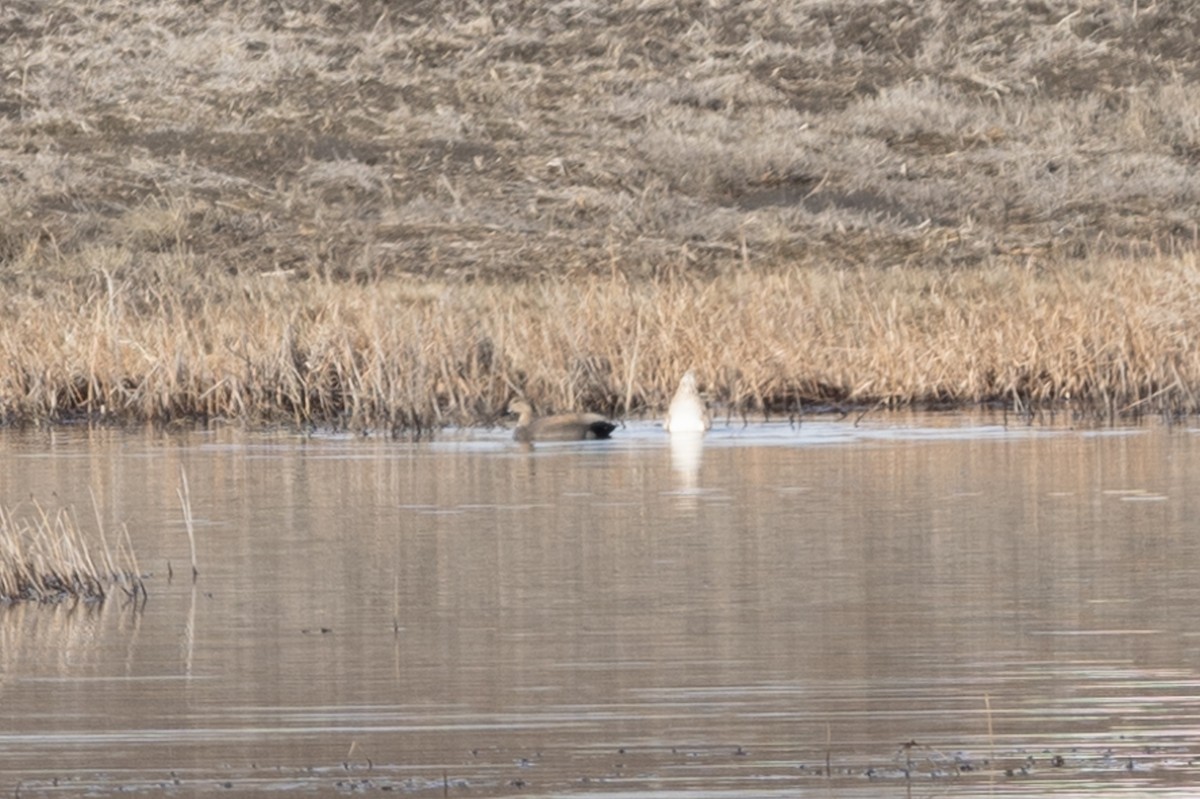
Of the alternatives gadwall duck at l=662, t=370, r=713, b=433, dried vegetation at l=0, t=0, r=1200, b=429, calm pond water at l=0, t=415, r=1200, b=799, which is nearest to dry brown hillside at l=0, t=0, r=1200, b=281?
dried vegetation at l=0, t=0, r=1200, b=429

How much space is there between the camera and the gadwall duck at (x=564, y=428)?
52.7ft

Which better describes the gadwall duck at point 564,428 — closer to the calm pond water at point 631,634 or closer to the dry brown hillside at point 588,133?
the calm pond water at point 631,634

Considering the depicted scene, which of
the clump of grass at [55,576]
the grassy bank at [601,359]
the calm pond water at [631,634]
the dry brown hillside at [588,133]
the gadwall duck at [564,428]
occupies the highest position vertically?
the dry brown hillside at [588,133]

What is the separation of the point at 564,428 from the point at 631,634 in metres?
7.37

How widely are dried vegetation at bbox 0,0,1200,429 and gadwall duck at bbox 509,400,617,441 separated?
1.11 meters

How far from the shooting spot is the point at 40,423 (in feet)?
59.8

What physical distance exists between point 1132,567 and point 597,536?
2252 millimetres

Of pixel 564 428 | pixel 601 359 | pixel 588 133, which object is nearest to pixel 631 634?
pixel 564 428

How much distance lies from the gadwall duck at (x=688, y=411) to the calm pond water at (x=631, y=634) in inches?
57.4

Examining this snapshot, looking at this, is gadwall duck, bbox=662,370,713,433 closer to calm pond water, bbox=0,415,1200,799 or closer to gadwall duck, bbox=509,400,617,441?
gadwall duck, bbox=509,400,617,441

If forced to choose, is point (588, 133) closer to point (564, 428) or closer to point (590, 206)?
point (590, 206)

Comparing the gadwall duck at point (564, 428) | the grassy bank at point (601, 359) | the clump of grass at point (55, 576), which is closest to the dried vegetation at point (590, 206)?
the grassy bank at point (601, 359)

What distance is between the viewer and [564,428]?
16094mm

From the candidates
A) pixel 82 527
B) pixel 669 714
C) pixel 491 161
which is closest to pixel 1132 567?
pixel 669 714
